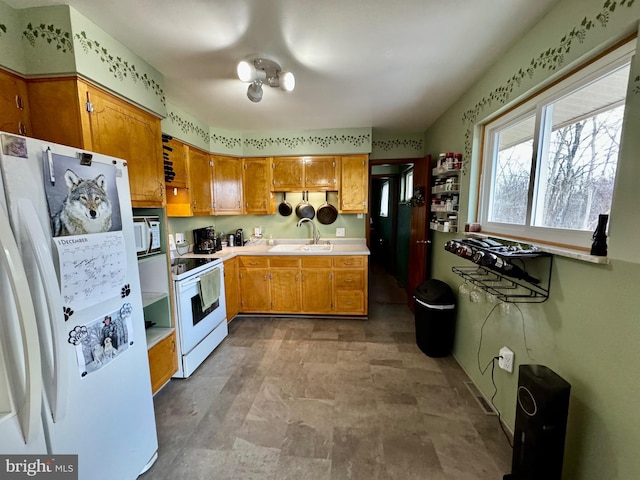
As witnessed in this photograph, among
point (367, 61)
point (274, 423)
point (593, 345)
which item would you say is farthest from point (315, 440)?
point (367, 61)

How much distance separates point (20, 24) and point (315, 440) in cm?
288

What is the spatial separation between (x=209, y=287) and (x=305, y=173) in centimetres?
187

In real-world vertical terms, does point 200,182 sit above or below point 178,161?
below

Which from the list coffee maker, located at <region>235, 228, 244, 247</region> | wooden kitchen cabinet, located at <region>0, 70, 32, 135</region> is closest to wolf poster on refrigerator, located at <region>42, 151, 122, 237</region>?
wooden kitchen cabinet, located at <region>0, 70, 32, 135</region>

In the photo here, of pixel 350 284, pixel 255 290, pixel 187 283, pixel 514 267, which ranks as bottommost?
pixel 255 290

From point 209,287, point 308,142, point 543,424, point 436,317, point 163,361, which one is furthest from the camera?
point 308,142

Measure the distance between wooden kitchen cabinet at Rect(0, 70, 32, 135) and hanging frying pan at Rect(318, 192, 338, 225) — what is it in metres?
2.80

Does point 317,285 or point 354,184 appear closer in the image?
point 317,285

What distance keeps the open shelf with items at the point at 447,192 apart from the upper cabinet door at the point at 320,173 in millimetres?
1247

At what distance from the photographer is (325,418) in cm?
174

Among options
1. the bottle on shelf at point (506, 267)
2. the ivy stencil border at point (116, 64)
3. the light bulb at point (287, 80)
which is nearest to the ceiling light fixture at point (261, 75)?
the light bulb at point (287, 80)

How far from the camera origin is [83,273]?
40.4 inches

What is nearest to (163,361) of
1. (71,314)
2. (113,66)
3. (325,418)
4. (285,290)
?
(71,314)

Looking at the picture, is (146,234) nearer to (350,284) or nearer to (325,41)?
(325,41)
